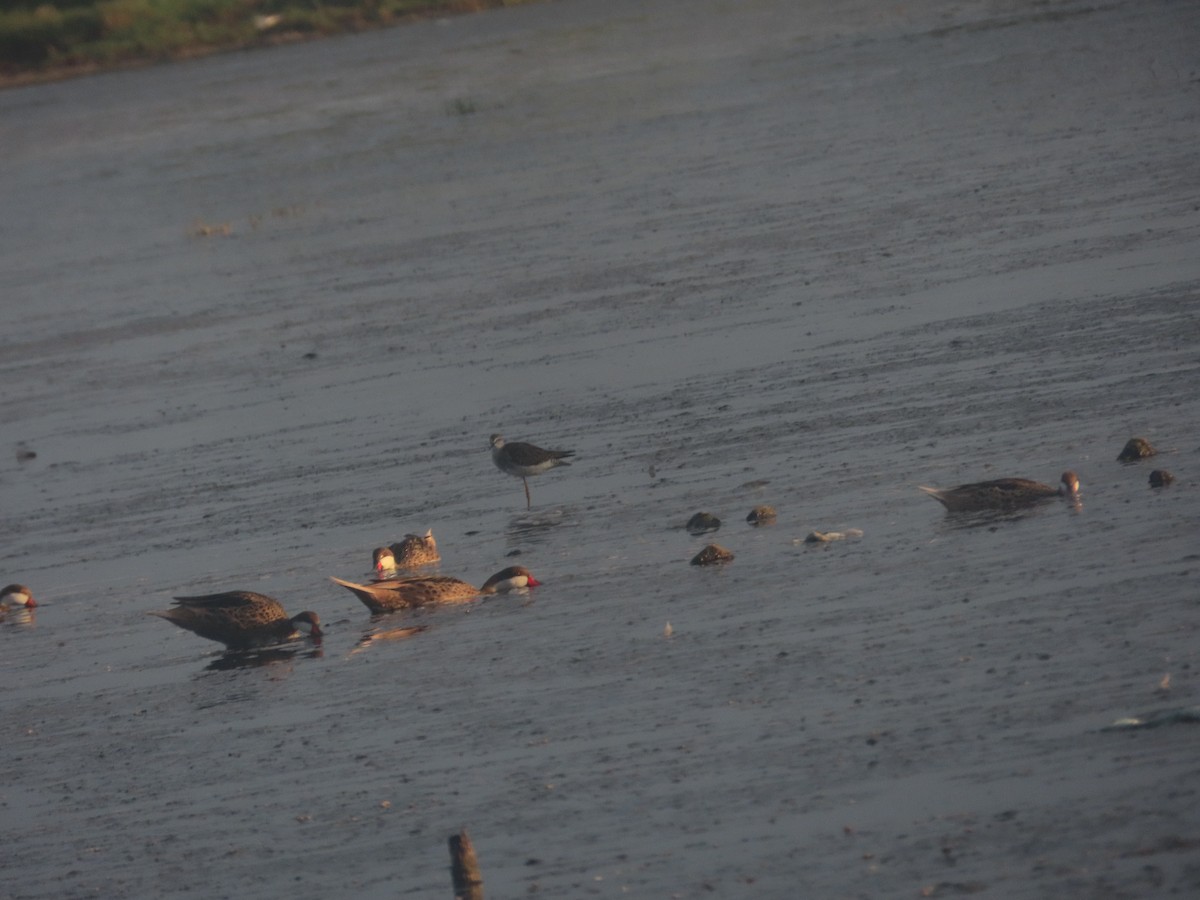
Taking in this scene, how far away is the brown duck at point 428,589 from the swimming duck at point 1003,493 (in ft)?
7.61

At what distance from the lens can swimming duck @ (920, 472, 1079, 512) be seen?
36.3 feet

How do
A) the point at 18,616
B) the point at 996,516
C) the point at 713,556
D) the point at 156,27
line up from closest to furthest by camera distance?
the point at 996,516 → the point at 713,556 → the point at 18,616 → the point at 156,27

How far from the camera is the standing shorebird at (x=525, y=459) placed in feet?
45.7

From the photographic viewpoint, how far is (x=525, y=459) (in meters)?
13.9

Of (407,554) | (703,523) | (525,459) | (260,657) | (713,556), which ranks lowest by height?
(260,657)

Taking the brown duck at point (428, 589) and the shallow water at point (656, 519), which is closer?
the shallow water at point (656, 519)

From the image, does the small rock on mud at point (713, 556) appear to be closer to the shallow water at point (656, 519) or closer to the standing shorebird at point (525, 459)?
the shallow water at point (656, 519)

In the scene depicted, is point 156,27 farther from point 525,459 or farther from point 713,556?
point 713,556

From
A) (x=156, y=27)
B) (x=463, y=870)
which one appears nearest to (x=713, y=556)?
(x=463, y=870)

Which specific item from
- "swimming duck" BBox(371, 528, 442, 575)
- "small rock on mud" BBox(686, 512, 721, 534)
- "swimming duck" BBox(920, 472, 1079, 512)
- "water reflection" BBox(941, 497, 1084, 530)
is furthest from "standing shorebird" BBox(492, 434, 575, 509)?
"water reflection" BBox(941, 497, 1084, 530)

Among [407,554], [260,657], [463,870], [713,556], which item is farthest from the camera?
[407,554]

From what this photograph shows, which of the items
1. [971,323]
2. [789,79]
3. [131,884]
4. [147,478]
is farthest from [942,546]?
[789,79]

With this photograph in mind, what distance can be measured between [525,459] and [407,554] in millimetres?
1596

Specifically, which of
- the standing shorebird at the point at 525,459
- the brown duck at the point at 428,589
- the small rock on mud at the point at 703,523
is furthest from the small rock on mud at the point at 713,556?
the standing shorebird at the point at 525,459
